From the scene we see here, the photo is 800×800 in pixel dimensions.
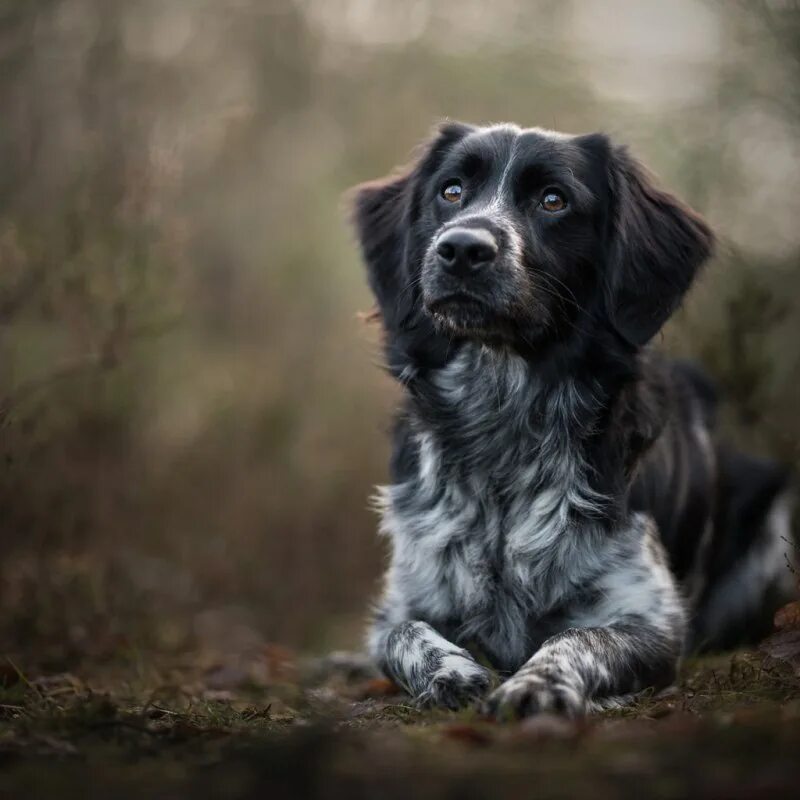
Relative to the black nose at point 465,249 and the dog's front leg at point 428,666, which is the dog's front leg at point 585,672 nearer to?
the dog's front leg at point 428,666

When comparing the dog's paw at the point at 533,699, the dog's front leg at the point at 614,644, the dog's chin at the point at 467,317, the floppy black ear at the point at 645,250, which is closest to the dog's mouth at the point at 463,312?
the dog's chin at the point at 467,317

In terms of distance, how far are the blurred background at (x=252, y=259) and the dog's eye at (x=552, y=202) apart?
80cm

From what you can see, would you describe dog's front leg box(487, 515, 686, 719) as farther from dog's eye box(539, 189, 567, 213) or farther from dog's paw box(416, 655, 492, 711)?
dog's eye box(539, 189, 567, 213)

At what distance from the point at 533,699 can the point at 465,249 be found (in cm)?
153

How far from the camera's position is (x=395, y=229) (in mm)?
4633

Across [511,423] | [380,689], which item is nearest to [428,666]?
[380,689]

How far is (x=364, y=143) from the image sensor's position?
29.9ft

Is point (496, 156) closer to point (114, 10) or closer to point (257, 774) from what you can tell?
point (257, 774)

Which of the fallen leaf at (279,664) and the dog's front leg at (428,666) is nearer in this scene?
the dog's front leg at (428,666)

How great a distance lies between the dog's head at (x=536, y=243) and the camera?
386cm

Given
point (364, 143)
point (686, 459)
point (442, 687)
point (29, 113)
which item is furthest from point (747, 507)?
point (364, 143)

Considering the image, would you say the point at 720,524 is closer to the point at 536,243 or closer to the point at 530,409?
the point at 530,409

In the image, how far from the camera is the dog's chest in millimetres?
3930

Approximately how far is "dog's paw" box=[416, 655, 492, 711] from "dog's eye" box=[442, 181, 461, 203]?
184cm
